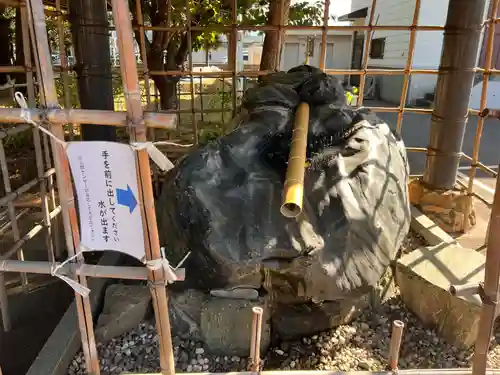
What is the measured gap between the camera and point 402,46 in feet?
45.0

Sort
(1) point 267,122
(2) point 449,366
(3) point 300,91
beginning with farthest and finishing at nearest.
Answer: (3) point 300,91 < (1) point 267,122 < (2) point 449,366

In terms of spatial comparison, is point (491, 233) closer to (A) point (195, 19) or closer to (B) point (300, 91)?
(B) point (300, 91)

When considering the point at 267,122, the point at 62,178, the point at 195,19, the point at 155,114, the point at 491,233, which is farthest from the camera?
the point at 195,19

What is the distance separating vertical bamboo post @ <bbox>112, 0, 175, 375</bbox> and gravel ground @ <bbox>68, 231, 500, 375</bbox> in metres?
0.96

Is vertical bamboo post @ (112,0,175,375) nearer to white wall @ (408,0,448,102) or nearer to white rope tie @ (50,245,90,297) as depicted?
white rope tie @ (50,245,90,297)

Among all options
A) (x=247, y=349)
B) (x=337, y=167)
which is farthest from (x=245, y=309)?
(x=337, y=167)

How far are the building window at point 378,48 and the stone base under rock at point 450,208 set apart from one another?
37.3 ft

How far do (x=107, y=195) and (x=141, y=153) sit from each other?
242 mm

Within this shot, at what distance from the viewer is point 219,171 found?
290cm

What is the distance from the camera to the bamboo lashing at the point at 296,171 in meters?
2.28

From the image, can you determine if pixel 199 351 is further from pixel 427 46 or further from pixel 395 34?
pixel 395 34

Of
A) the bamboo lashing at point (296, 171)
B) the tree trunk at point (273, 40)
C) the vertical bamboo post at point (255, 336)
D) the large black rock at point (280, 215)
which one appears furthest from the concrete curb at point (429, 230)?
the vertical bamboo post at point (255, 336)

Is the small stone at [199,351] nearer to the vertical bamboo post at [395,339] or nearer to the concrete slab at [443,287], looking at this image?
the vertical bamboo post at [395,339]

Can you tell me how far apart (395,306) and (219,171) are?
5.27ft
